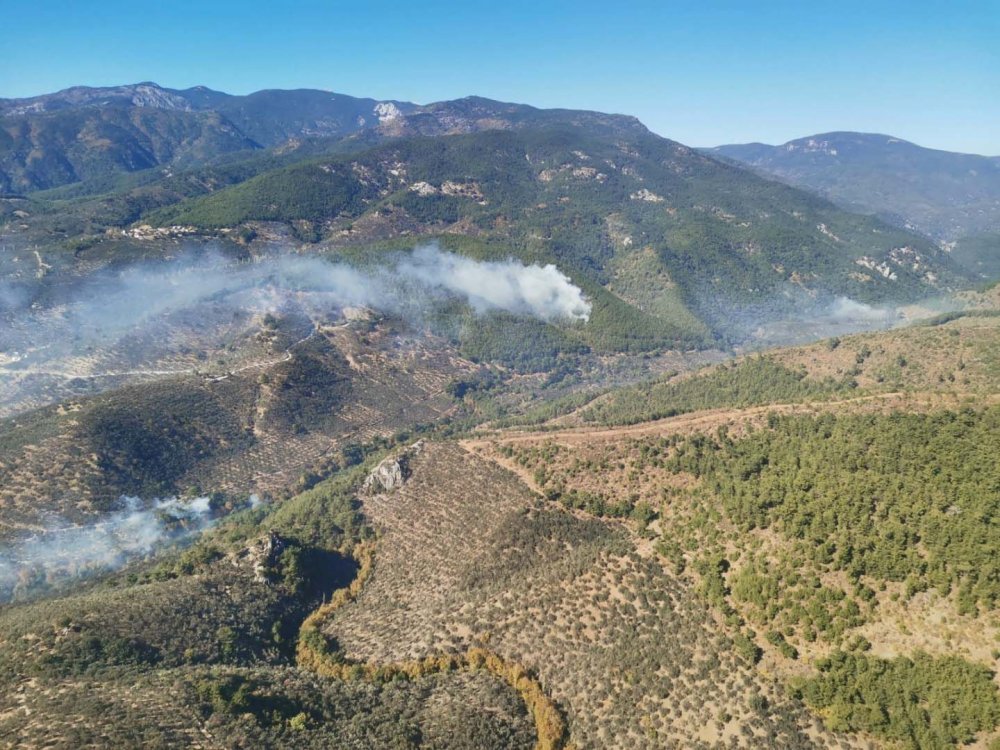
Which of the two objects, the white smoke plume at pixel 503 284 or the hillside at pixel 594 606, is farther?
the white smoke plume at pixel 503 284

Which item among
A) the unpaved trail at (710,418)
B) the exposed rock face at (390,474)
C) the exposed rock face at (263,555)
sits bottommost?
the exposed rock face at (263,555)

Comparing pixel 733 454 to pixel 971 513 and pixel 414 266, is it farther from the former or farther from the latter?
pixel 414 266

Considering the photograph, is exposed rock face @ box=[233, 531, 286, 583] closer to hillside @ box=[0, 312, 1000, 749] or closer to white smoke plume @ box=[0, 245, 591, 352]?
hillside @ box=[0, 312, 1000, 749]

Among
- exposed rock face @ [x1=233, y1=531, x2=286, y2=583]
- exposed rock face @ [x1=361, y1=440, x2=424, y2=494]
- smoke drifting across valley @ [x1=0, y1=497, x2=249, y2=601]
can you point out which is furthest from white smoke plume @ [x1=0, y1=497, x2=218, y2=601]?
exposed rock face @ [x1=361, y1=440, x2=424, y2=494]

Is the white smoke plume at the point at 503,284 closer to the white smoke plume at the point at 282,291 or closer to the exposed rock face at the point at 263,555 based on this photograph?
the white smoke plume at the point at 282,291

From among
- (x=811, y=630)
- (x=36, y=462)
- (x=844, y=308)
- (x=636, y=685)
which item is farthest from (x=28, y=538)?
(x=844, y=308)

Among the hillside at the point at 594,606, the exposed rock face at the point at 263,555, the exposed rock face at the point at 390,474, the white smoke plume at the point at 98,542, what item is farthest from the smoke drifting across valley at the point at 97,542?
the exposed rock face at the point at 390,474
